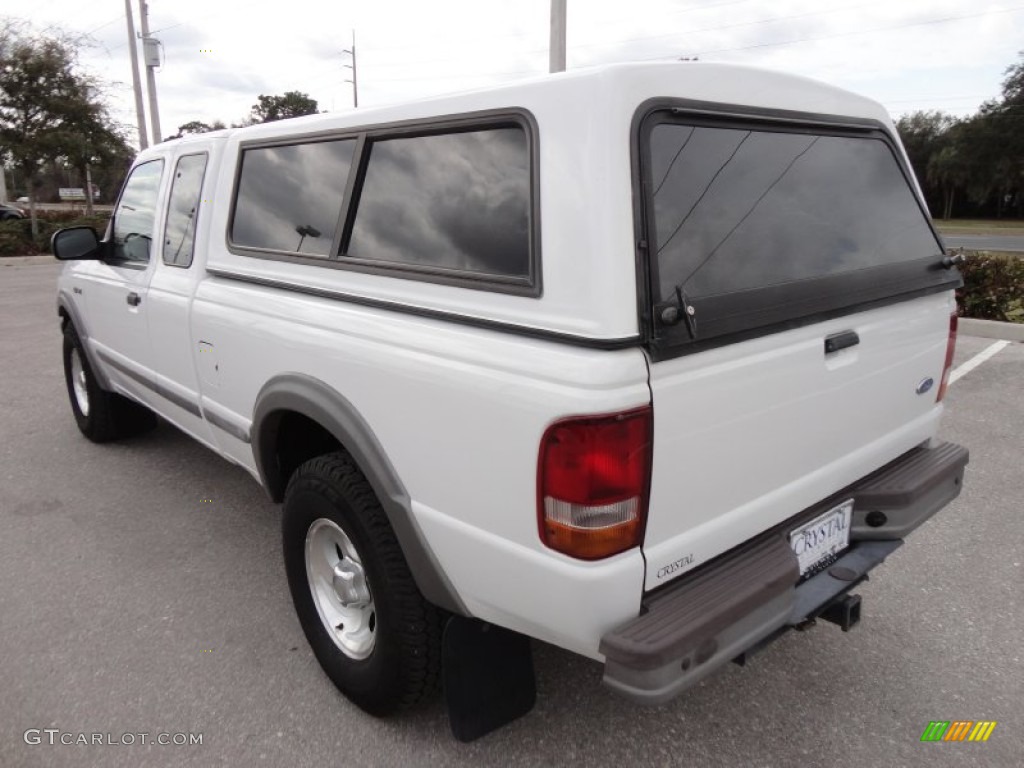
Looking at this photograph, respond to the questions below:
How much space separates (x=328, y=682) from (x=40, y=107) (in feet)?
69.1

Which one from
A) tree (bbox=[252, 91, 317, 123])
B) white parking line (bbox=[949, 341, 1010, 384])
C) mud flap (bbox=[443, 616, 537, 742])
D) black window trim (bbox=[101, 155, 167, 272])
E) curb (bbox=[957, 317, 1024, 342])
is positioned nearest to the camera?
mud flap (bbox=[443, 616, 537, 742])

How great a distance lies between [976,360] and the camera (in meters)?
7.08

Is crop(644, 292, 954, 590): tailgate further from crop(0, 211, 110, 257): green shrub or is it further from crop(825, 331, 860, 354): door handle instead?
crop(0, 211, 110, 257): green shrub

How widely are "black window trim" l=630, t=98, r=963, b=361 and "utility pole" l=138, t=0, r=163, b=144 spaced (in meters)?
21.9

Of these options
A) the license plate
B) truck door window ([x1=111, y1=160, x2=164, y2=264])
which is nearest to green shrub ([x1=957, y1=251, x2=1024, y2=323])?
the license plate

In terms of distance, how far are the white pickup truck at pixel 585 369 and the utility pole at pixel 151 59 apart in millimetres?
20730

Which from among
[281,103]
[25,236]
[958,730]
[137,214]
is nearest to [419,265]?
[958,730]

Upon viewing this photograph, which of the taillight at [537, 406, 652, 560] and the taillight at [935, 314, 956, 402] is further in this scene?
the taillight at [935, 314, 956, 402]

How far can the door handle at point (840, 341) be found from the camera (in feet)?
6.94

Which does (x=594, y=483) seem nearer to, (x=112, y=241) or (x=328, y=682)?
(x=328, y=682)

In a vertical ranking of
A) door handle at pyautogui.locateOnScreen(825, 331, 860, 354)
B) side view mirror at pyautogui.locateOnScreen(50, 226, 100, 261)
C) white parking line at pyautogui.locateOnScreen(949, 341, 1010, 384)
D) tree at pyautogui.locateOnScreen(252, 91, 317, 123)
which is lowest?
white parking line at pyautogui.locateOnScreen(949, 341, 1010, 384)

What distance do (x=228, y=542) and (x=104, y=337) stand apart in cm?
158

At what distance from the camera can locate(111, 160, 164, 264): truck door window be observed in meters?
3.78

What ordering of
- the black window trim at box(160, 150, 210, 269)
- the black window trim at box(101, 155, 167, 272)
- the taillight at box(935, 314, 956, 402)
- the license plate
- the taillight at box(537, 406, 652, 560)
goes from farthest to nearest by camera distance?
the black window trim at box(101, 155, 167, 272) → the black window trim at box(160, 150, 210, 269) → the taillight at box(935, 314, 956, 402) → the license plate → the taillight at box(537, 406, 652, 560)
